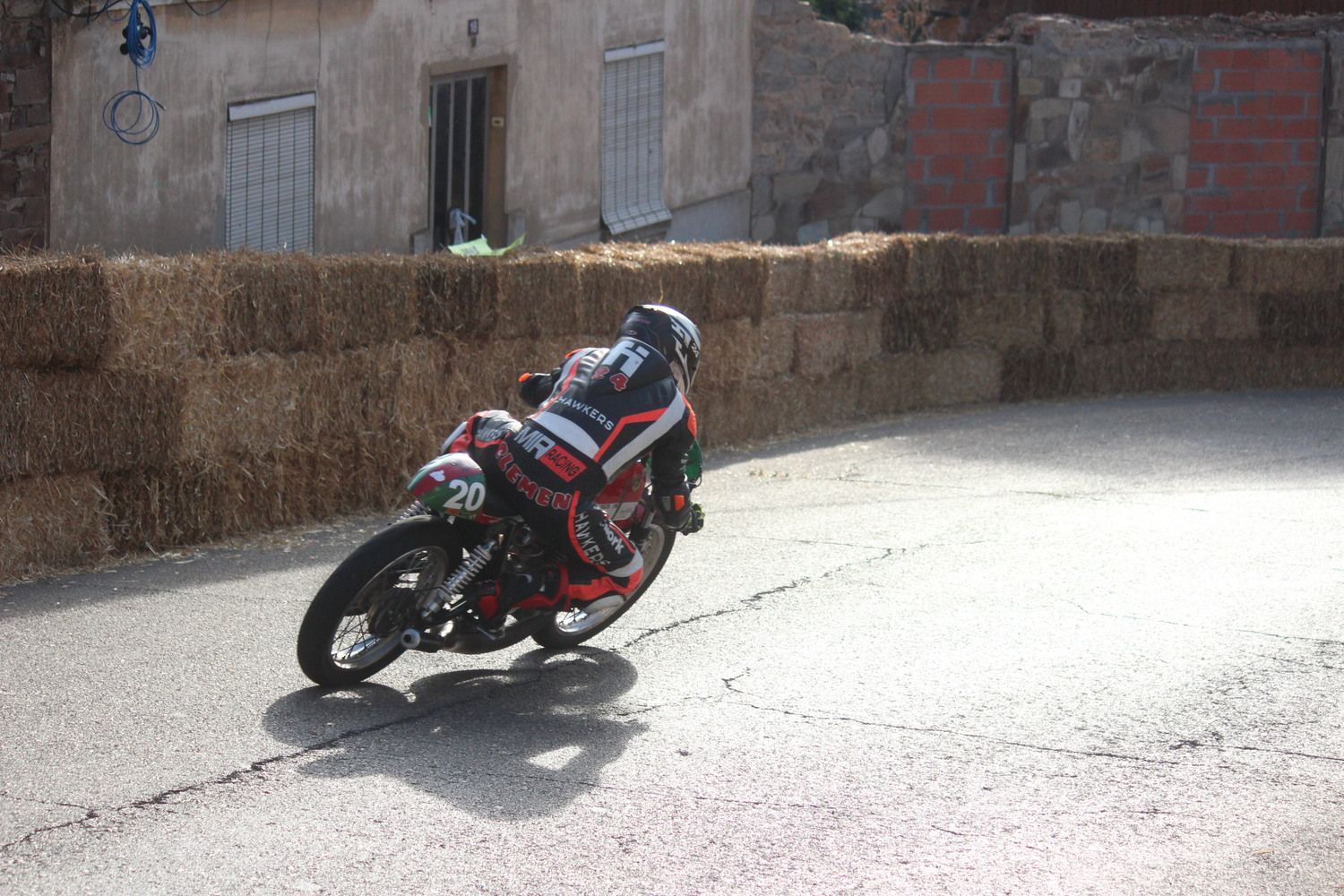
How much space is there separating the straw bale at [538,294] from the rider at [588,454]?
13.5ft

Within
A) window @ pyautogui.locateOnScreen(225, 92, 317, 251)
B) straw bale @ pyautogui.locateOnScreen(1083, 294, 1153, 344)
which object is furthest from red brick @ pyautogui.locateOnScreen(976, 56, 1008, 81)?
window @ pyautogui.locateOnScreen(225, 92, 317, 251)

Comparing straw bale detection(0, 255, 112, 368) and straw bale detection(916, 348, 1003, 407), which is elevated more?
straw bale detection(0, 255, 112, 368)

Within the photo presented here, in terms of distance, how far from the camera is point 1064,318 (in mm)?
15609

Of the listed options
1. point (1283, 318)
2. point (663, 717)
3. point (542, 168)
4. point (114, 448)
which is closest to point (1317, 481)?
point (1283, 318)

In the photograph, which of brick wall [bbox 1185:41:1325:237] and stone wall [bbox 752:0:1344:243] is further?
brick wall [bbox 1185:41:1325:237]

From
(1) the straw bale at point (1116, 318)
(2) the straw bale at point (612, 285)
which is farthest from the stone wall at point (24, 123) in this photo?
(1) the straw bale at point (1116, 318)

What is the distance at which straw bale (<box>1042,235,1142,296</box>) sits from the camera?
15.6 metres

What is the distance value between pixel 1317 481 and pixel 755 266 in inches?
170

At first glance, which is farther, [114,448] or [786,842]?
[114,448]

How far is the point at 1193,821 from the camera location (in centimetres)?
494

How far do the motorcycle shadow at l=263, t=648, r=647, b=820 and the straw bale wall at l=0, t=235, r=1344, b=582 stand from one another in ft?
8.97

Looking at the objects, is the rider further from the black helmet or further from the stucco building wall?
the stucco building wall

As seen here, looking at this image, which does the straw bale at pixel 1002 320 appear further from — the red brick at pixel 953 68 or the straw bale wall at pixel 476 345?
the red brick at pixel 953 68

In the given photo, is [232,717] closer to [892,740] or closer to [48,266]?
[892,740]
